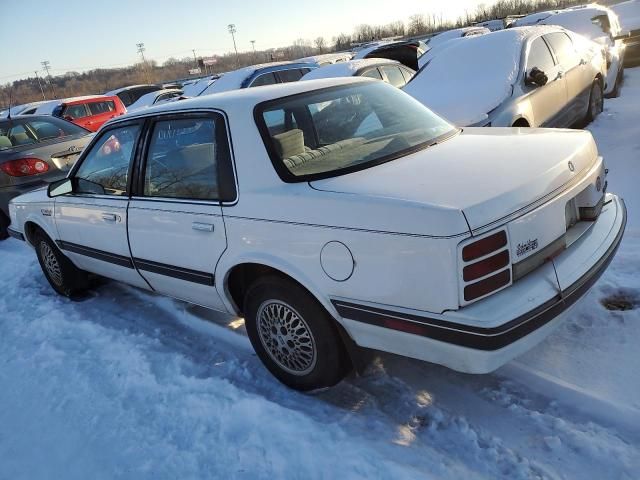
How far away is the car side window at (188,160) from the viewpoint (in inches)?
116

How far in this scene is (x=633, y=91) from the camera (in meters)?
9.61

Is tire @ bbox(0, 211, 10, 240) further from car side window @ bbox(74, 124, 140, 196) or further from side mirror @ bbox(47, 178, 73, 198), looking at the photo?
car side window @ bbox(74, 124, 140, 196)

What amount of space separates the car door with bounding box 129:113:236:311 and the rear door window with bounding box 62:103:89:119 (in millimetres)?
12779

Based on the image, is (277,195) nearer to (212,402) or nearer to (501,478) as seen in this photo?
(212,402)

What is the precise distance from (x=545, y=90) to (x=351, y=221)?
4880 mm

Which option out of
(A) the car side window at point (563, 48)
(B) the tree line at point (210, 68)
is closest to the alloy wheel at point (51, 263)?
(A) the car side window at point (563, 48)

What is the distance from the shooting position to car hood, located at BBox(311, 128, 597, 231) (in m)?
2.18

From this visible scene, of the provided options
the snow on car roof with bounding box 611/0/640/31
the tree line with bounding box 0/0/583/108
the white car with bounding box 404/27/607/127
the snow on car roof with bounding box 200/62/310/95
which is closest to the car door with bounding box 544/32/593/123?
the white car with bounding box 404/27/607/127

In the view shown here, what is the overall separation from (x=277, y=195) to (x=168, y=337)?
5.77 ft

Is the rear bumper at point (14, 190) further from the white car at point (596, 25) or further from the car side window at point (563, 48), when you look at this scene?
the white car at point (596, 25)

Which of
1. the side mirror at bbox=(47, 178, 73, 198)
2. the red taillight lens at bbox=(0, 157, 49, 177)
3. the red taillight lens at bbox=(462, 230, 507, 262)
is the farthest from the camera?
the red taillight lens at bbox=(0, 157, 49, 177)

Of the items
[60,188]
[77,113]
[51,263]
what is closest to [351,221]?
[60,188]

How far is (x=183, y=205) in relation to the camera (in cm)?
312

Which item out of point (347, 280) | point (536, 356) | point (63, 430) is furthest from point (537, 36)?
point (63, 430)
